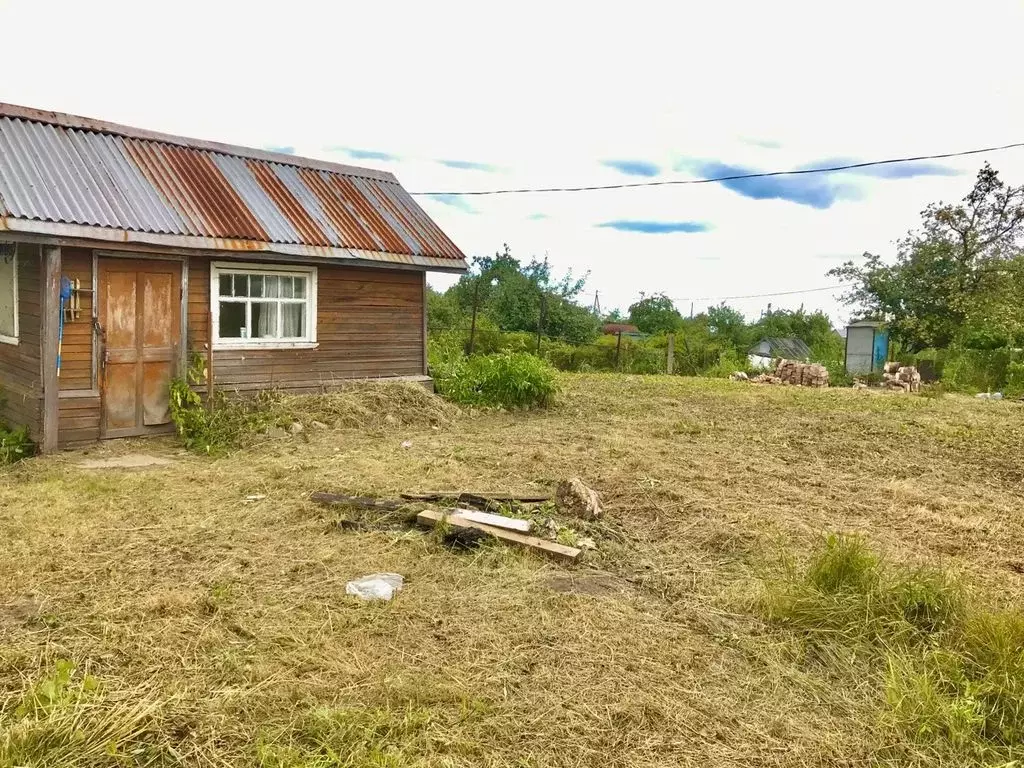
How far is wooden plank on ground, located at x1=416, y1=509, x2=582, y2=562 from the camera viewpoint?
5105 millimetres

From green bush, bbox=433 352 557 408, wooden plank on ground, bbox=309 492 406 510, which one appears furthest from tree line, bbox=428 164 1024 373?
wooden plank on ground, bbox=309 492 406 510

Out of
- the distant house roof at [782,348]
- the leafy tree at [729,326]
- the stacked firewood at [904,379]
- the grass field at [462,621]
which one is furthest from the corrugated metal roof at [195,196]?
the distant house roof at [782,348]

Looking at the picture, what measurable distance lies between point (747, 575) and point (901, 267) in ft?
89.2

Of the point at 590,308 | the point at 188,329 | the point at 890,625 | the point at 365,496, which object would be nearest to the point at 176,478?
the point at 365,496

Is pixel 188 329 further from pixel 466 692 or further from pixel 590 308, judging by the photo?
pixel 590 308

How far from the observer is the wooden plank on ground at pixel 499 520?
215 inches

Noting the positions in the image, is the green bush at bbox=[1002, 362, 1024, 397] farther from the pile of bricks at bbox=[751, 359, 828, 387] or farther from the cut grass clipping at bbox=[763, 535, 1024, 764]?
the cut grass clipping at bbox=[763, 535, 1024, 764]

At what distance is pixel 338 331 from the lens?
11.2 metres

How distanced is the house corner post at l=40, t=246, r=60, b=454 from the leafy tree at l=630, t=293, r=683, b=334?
31568 mm

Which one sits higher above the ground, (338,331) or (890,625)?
(338,331)

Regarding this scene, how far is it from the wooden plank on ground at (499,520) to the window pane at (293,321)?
595 centimetres

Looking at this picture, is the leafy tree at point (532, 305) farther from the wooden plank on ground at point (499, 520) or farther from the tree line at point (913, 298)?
the wooden plank on ground at point (499, 520)

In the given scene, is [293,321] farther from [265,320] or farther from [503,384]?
[503,384]

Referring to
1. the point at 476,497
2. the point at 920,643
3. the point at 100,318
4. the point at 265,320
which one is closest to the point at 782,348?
the point at 265,320
